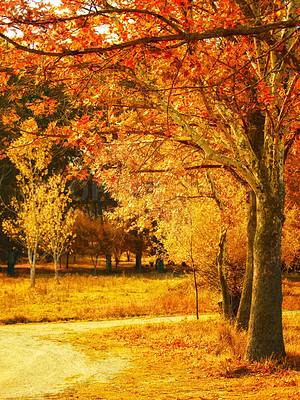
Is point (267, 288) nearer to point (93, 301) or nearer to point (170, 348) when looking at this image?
point (170, 348)

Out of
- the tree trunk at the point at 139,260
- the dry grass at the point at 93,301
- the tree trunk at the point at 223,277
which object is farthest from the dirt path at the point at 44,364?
the tree trunk at the point at 139,260

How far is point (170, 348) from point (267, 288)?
3447mm

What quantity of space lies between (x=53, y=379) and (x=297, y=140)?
24.0 ft

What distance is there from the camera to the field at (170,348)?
6906mm

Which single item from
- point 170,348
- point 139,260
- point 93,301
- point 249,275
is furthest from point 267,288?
point 139,260

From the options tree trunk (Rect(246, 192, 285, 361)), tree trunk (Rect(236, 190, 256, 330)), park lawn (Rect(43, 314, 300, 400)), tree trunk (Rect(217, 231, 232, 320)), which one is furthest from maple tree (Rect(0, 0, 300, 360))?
tree trunk (Rect(217, 231, 232, 320))

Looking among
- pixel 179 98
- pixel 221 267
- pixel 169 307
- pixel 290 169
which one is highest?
pixel 179 98

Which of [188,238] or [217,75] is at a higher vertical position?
[217,75]

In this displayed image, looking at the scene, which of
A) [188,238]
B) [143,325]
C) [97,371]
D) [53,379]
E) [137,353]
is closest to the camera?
[53,379]

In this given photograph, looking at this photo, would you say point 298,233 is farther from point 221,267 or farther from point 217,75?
point 217,75

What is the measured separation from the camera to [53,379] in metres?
8.29

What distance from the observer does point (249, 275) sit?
11.0m

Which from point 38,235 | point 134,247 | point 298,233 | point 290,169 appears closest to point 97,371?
point 290,169

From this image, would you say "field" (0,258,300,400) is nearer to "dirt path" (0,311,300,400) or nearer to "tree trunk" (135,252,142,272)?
"dirt path" (0,311,300,400)
